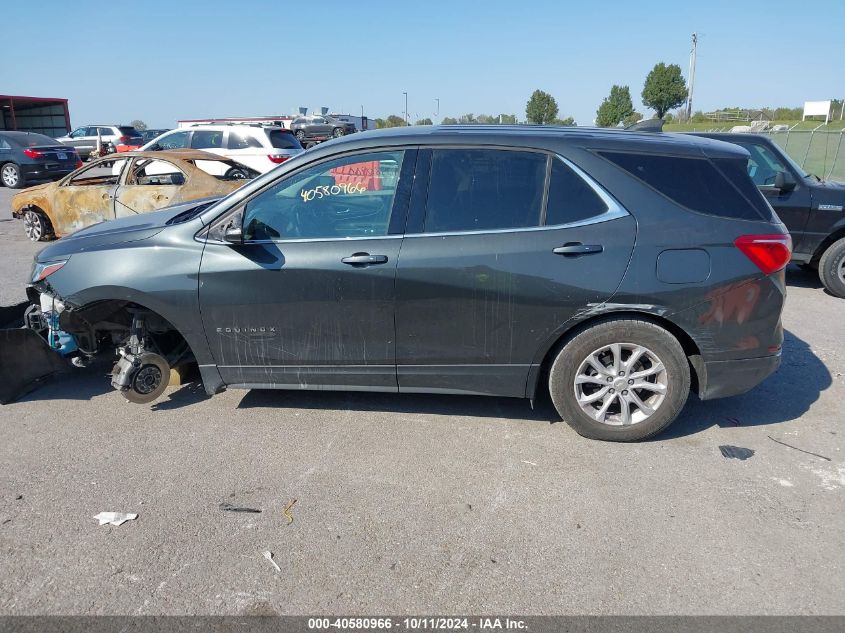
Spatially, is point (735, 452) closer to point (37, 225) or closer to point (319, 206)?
point (319, 206)

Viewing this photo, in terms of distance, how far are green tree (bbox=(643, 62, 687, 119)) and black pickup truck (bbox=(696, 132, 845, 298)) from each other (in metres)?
66.0

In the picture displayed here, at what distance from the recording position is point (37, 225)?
10.1 meters

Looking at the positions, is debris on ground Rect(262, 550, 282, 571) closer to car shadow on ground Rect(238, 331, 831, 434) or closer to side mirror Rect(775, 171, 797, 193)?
car shadow on ground Rect(238, 331, 831, 434)

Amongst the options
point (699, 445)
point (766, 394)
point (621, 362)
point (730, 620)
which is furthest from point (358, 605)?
point (766, 394)

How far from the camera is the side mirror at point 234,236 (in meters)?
3.79

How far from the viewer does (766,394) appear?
4617 millimetres

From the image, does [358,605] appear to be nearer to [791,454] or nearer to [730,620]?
[730,620]

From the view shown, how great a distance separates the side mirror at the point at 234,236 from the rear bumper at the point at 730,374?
115 inches

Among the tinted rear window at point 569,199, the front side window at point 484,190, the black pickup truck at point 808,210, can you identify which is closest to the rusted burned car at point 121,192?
the front side window at point 484,190

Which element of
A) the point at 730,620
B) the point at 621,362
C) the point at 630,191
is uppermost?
the point at 630,191

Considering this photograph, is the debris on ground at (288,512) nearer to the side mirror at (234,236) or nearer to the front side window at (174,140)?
the side mirror at (234,236)

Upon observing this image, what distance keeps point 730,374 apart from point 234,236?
3138mm

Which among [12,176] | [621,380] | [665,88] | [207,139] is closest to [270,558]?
[621,380]

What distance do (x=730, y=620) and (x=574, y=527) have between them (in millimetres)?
774
